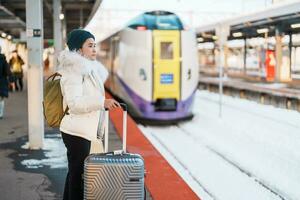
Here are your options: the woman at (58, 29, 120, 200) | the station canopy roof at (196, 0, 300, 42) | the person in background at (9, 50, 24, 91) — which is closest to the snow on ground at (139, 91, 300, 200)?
the woman at (58, 29, 120, 200)

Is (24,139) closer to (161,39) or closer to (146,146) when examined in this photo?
(146,146)

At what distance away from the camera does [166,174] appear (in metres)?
6.58

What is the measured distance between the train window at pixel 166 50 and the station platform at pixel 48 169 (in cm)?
368

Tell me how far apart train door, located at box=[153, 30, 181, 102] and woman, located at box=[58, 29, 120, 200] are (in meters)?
9.56

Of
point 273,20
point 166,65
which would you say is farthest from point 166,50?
point 273,20

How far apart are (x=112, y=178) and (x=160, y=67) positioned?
10055 mm

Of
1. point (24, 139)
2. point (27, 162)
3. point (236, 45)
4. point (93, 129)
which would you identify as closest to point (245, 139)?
point (24, 139)

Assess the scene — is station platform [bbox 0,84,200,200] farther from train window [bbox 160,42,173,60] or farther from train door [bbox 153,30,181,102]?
train window [bbox 160,42,173,60]

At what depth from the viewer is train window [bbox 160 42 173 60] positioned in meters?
13.8

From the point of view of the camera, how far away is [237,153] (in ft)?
33.4

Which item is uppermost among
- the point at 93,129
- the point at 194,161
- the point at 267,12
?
the point at 267,12

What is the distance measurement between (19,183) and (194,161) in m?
4.17

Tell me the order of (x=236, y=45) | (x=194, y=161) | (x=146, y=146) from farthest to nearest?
1. (x=236, y=45)
2. (x=194, y=161)
3. (x=146, y=146)

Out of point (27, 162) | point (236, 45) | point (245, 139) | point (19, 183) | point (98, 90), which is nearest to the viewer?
point (98, 90)
